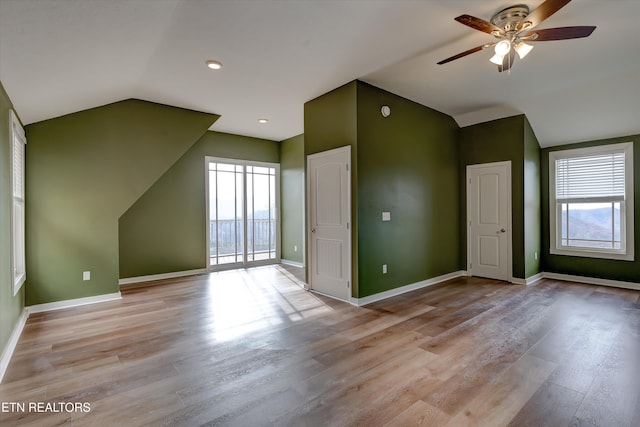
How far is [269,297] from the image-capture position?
4391 mm

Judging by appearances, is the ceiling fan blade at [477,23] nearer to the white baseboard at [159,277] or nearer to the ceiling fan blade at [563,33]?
the ceiling fan blade at [563,33]

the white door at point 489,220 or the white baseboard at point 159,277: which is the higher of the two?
the white door at point 489,220

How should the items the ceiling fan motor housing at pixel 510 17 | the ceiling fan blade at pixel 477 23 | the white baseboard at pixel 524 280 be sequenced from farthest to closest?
the white baseboard at pixel 524 280
the ceiling fan motor housing at pixel 510 17
the ceiling fan blade at pixel 477 23

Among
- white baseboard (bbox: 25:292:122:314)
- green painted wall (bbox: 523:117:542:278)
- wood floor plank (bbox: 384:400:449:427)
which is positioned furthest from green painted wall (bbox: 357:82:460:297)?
white baseboard (bbox: 25:292:122:314)

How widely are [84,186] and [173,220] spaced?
6.11 ft

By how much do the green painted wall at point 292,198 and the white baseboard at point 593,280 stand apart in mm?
4612

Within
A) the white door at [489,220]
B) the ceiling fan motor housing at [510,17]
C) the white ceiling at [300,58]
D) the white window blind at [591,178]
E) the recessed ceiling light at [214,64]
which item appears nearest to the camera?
the white ceiling at [300,58]

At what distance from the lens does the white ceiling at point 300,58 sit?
92.1 inches

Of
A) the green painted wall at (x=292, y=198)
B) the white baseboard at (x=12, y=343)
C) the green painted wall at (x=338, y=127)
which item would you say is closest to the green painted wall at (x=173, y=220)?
the green painted wall at (x=292, y=198)

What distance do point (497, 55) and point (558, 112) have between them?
2.93 meters

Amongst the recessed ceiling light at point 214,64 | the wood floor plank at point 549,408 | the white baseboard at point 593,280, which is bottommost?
the wood floor plank at point 549,408

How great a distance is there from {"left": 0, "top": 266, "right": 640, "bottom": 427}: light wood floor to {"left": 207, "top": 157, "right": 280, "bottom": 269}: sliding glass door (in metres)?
2.33

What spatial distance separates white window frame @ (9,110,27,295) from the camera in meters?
3.05

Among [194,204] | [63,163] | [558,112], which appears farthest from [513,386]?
[194,204]
